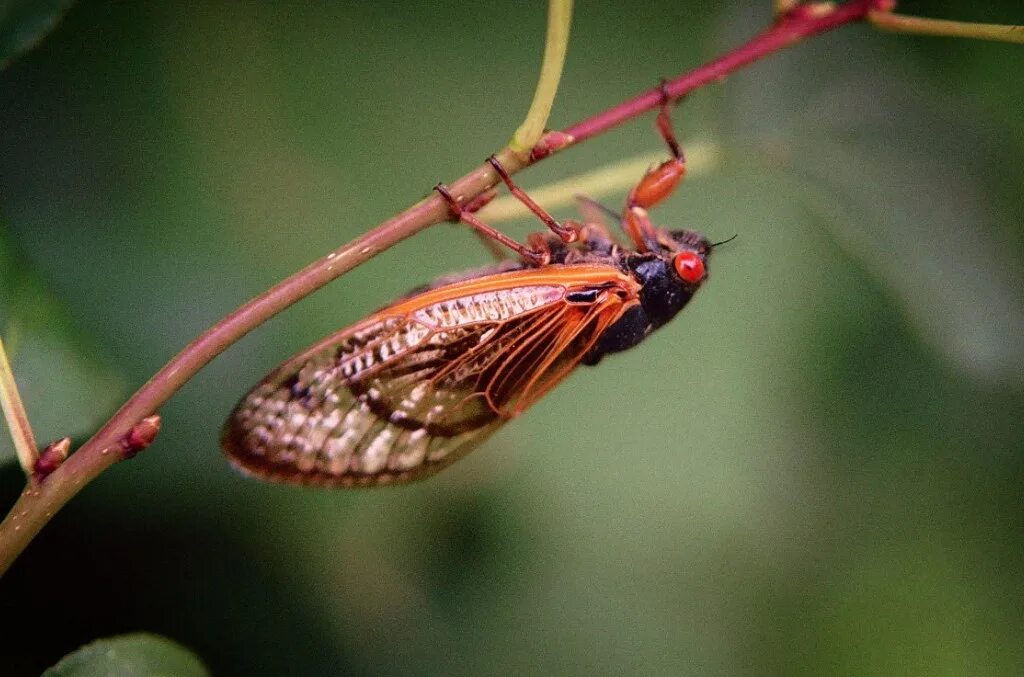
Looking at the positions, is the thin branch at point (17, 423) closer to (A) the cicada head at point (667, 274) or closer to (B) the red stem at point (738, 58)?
(B) the red stem at point (738, 58)

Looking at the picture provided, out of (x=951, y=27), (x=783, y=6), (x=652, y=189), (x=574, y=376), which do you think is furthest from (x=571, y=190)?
(x=574, y=376)

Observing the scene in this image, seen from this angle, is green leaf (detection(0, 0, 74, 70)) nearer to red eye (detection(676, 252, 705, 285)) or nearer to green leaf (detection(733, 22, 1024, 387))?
red eye (detection(676, 252, 705, 285))

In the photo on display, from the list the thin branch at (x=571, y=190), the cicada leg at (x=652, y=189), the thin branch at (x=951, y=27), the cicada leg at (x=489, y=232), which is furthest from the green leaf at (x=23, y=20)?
the thin branch at (x=951, y=27)

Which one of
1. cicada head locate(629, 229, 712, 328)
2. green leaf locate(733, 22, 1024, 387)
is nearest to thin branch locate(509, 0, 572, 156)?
cicada head locate(629, 229, 712, 328)

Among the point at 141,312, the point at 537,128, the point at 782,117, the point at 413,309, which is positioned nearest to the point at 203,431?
the point at 141,312

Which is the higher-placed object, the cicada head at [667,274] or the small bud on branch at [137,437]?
the small bud on branch at [137,437]
